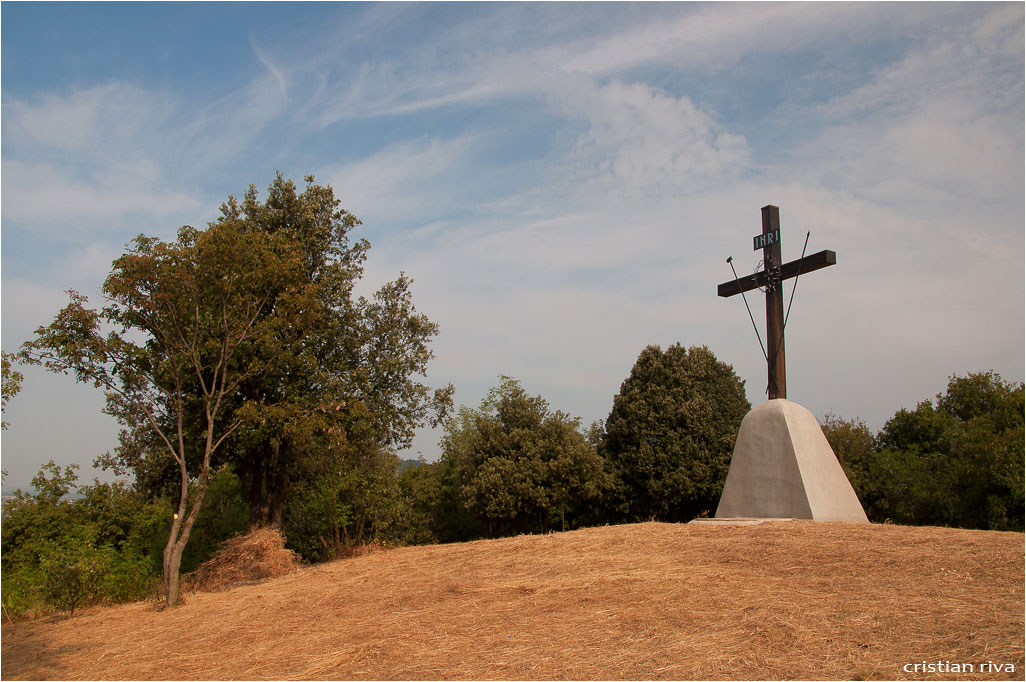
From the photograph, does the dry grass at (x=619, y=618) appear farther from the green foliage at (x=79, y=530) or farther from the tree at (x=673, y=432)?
the tree at (x=673, y=432)

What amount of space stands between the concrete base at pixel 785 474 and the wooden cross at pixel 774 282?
0.68 metres

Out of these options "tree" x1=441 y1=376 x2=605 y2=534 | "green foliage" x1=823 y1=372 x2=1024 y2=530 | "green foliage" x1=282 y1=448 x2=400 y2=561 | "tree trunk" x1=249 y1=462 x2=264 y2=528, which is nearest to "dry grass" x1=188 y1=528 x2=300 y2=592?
"tree trunk" x1=249 y1=462 x2=264 y2=528

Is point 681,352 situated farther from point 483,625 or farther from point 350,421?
point 483,625

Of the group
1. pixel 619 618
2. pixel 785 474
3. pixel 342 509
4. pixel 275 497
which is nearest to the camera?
pixel 619 618

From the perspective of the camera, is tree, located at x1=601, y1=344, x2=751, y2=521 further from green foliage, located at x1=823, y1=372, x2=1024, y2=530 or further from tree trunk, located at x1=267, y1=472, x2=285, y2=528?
tree trunk, located at x1=267, y1=472, x2=285, y2=528

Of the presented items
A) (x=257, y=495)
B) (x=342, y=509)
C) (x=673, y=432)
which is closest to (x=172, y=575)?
(x=257, y=495)

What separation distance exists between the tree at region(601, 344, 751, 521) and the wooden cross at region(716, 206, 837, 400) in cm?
897

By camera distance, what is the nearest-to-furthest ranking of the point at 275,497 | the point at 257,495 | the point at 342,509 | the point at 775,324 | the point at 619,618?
the point at 619,618, the point at 775,324, the point at 257,495, the point at 275,497, the point at 342,509

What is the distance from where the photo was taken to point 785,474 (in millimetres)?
11914

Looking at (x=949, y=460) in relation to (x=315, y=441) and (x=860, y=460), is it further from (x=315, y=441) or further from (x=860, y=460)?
(x=315, y=441)

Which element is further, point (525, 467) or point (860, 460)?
point (860, 460)

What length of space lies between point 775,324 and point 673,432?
30.9ft

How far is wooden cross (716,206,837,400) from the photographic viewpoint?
1297 centimetres

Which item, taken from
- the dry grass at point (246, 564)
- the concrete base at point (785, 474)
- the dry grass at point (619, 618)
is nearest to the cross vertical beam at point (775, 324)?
the concrete base at point (785, 474)
